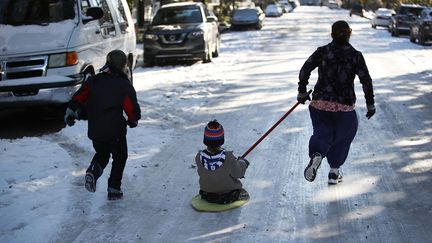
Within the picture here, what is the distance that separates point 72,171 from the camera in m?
6.68

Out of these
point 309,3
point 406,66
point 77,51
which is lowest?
point 309,3

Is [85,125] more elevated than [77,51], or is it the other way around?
[77,51]

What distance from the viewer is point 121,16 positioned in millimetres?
11367

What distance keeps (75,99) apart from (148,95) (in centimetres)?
635

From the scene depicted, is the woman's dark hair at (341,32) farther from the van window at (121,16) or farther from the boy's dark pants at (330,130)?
the van window at (121,16)

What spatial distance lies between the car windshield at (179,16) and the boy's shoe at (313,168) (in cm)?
1262

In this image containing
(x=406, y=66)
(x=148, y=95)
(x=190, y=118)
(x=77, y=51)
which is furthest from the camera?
(x=406, y=66)

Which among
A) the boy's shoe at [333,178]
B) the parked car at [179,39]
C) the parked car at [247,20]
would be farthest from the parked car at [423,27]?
the boy's shoe at [333,178]

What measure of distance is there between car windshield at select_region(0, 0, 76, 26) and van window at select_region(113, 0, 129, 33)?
1906mm

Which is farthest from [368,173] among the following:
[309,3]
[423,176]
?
[309,3]

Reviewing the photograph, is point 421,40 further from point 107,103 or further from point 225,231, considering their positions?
point 225,231

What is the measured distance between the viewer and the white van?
8555 millimetres

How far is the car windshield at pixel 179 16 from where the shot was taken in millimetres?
17953

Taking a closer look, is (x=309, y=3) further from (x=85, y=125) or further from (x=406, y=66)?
(x=85, y=125)
